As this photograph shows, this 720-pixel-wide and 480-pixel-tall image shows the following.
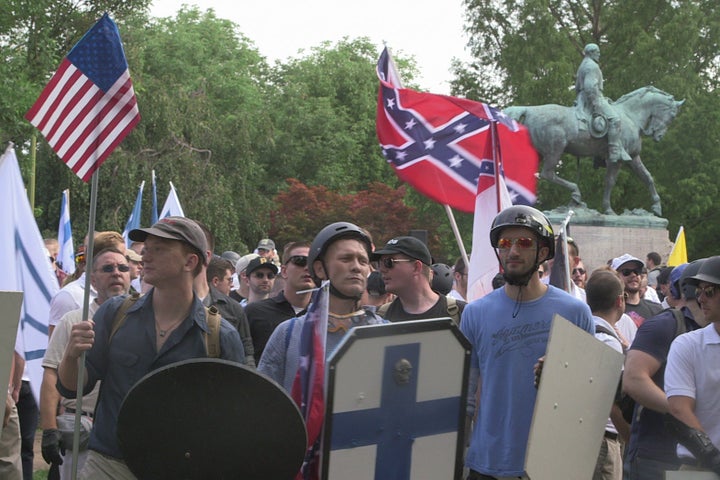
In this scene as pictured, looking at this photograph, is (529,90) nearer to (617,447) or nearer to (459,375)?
(617,447)

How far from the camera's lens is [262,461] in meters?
3.77

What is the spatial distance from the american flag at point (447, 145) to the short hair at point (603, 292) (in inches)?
142

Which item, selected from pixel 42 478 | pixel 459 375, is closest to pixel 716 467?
pixel 459 375

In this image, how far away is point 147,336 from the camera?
4.59 meters

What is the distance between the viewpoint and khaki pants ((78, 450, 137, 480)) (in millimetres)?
4465

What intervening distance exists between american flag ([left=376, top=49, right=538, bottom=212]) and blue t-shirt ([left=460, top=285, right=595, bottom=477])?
202 inches

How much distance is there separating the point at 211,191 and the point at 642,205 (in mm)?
12341

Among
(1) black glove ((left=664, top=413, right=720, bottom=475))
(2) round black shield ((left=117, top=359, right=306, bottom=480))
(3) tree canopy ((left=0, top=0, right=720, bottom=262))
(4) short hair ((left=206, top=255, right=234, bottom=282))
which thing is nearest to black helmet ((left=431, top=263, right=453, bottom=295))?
(4) short hair ((left=206, top=255, right=234, bottom=282))

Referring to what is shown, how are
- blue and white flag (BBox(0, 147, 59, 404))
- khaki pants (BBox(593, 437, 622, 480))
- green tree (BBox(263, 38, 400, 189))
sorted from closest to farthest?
khaki pants (BBox(593, 437, 622, 480))
blue and white flag (BBox(0, 147, 59, 404))
green tree (BBox(263, 38, 400, 189))

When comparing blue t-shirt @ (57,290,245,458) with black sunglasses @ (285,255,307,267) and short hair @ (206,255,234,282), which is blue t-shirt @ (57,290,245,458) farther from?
short hair @ (206,255,234,282)

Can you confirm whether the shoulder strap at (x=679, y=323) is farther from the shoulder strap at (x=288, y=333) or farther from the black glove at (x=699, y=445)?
the shoulder strap at (x=288, y=333)

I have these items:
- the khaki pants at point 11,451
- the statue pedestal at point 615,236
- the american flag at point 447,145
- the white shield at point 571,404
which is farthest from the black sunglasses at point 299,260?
the statue pedestal at point 615,236

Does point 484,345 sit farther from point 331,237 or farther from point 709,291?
point 709,291

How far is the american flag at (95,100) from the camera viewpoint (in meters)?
5.90
